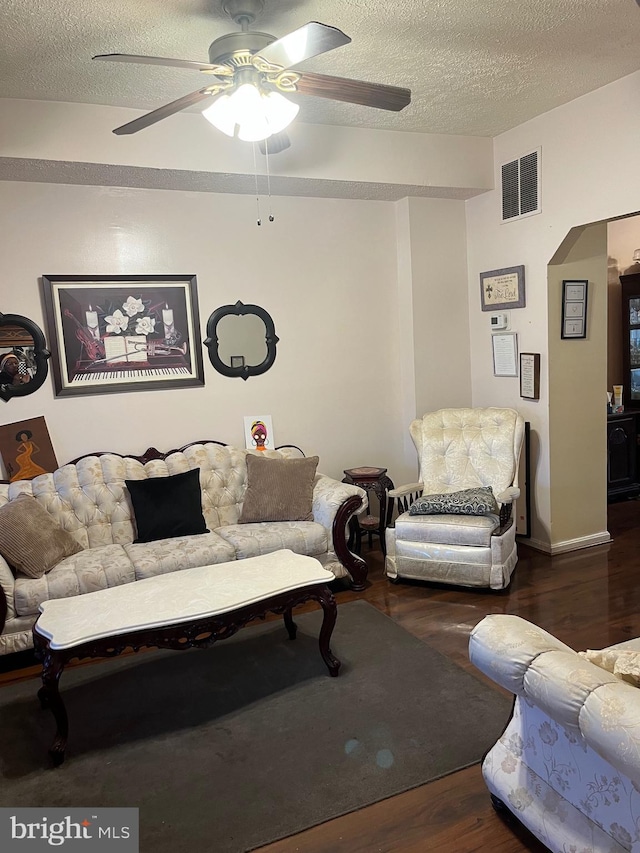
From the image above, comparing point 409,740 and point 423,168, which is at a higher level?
point 423,168

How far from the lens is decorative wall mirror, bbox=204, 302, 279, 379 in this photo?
174 inches

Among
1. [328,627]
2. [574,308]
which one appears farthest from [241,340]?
A: [574,308]

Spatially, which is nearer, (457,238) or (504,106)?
(504,106)

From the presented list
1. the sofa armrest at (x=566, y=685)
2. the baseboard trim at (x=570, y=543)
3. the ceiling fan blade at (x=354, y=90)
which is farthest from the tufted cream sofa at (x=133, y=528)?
the ceiling fan blade at (x=354, y=90)

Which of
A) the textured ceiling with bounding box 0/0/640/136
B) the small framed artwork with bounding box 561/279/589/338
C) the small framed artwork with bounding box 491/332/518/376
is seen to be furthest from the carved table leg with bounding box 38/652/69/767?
the small framed artwork with bounding box 561/279/589/338

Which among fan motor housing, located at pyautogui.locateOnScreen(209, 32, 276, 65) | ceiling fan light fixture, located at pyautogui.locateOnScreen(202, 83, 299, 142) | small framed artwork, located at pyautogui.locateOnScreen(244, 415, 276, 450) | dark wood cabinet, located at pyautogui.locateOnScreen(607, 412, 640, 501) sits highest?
fan motor housing, located at pyautogui.locateOnScreen(209, 32, 276, 65)

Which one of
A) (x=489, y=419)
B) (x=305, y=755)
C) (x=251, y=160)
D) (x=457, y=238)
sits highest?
(x=251, y=160)

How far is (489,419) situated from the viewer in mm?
4445

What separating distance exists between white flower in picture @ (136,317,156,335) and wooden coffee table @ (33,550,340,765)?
5.85 feet

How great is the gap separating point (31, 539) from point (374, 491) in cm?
234

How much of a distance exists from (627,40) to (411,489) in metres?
2.81

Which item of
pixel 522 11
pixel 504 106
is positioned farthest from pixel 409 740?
pixel 504 106

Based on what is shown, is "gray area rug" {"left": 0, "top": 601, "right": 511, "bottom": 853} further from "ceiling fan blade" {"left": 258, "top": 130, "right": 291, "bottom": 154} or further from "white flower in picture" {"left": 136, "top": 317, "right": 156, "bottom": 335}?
"ceiling fan blade" {"left": 258, "top": 130, "right": 291, "bottom": 154}

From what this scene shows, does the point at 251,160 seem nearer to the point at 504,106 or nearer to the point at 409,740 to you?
the point at 504,106
